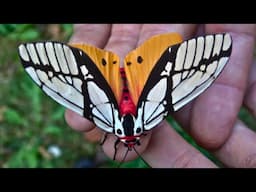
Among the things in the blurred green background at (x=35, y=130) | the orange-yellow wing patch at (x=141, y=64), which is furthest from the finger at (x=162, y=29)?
the blurred green background at (x=35, y=130)

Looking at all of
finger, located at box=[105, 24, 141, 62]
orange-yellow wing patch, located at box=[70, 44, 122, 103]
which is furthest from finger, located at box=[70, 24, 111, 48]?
orange-yellow wing patch, located at box=[70, 44, 122, 103]

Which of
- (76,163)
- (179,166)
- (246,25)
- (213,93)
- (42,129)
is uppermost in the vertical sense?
(246,25)

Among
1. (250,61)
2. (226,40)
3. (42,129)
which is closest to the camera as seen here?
(226,40)

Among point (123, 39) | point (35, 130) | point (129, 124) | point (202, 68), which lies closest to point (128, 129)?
point (129, 124)

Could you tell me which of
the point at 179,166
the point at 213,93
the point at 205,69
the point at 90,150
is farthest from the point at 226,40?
the point at 90,150

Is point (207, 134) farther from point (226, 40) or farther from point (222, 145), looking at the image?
point (226, 40)

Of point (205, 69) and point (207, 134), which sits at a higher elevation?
point (205, 69)

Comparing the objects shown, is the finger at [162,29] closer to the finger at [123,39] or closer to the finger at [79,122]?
the finger at [123,39]
